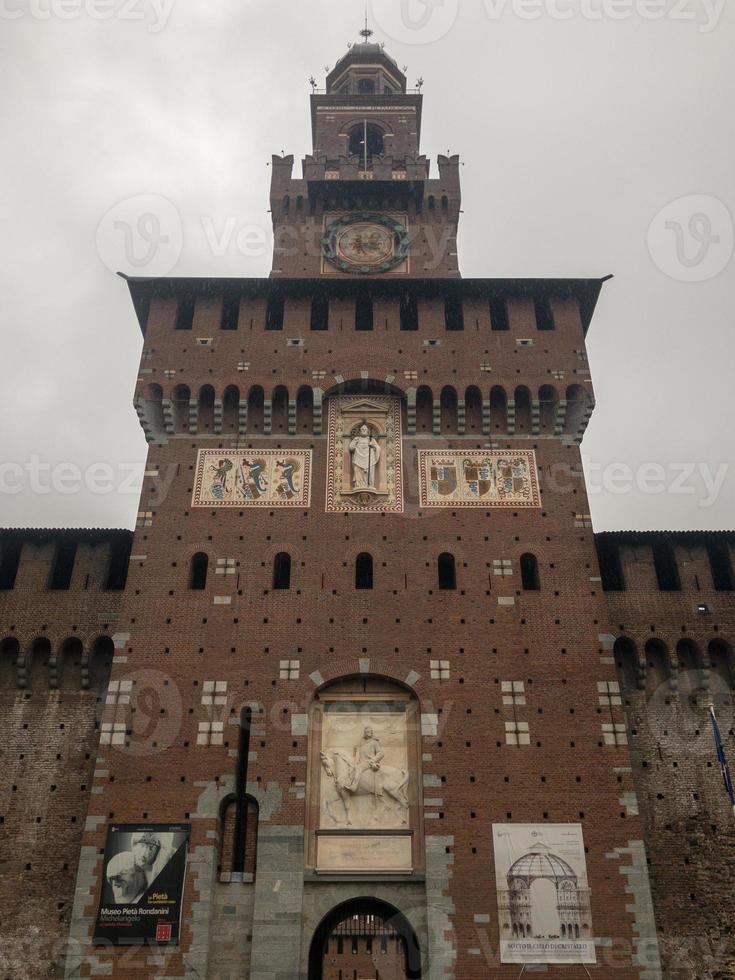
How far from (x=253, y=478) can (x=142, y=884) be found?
10071mm

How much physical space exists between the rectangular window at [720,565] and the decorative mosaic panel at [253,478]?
1130 centimetres

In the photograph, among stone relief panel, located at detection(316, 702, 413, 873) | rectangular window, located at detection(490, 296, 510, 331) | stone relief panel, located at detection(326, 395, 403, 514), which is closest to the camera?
stone relief panel, located at detection(316, 702, 413, 873)

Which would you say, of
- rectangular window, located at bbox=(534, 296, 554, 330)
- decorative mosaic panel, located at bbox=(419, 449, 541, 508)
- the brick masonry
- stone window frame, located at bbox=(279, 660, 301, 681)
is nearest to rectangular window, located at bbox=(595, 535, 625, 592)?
the brick masonry

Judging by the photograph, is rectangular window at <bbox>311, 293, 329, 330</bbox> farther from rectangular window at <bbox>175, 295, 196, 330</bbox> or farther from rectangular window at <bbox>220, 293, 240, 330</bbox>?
rectangular window at <bbox>175, 295, 196, 330</bbox>

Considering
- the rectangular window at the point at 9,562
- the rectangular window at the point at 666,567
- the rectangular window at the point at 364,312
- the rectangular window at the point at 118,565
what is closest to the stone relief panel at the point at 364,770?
the rectangular window at the point at 118,565

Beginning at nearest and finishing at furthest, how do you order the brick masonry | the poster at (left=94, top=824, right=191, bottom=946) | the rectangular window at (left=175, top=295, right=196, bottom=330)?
the poster at (left=94, top=824, right=191, bottom=946)
the brick masonry
the rectangular window at (left=175, top=295, right=196, bottom=330)

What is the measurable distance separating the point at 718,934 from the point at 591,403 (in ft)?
44.1

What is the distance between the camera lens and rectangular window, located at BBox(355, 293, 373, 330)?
85.6 feet

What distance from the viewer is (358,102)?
3453 cm

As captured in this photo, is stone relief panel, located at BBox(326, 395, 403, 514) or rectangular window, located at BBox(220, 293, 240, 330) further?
rectangular window, located at BBox(220, 293, 240, 330)

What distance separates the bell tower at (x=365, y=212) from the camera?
29.2 m

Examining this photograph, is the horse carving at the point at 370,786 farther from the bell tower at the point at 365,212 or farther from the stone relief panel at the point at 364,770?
the bell tower at the point at 365,212

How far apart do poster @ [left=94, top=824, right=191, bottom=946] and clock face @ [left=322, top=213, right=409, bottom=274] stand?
17.9m

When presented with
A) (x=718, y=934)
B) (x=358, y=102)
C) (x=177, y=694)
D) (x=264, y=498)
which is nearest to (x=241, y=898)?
(x=177, y=694)
